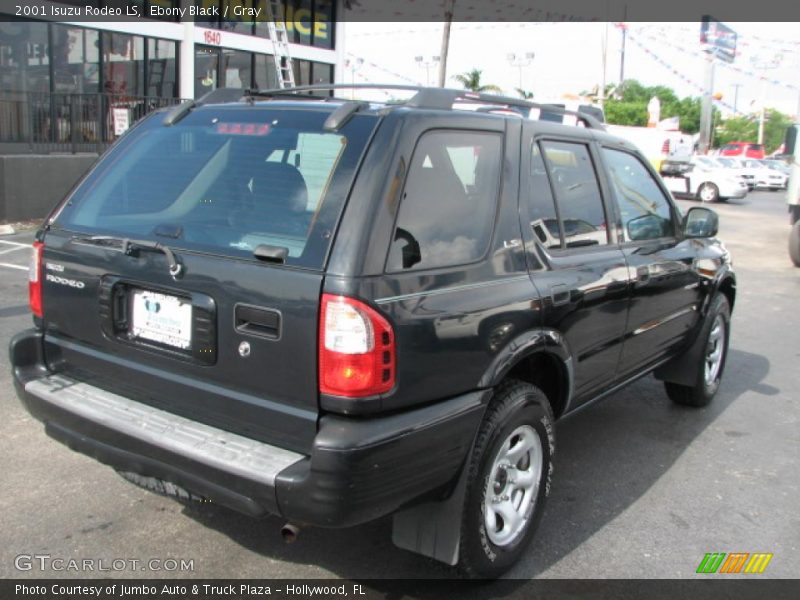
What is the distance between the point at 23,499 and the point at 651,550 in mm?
2894

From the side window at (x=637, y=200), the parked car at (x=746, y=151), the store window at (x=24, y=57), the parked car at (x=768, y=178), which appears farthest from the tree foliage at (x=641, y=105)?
the side window at (x=637, y=200)

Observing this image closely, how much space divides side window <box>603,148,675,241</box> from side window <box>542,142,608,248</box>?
0.23m

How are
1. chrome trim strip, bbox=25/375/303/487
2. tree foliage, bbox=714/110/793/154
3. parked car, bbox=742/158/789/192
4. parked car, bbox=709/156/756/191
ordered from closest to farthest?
chrome trim strip, bbox=25/375/303/487 → parked car, bbox=709/156/756/191 → parked car, bbox=742/158/789/192 → tree foliage, bbox=714/110/793/154

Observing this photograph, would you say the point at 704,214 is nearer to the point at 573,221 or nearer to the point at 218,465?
the point at 573,221

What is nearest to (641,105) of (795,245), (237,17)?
(237,17)

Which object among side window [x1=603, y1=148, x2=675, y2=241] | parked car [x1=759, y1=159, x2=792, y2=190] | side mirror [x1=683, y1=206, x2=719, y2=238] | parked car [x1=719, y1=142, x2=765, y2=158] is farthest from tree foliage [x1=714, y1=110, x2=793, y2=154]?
side window [x1=603, y1=148, x2=675, y2=241]

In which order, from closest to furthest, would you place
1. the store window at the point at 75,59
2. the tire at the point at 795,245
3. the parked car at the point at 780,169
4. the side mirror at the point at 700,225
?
the side mirror at the point at 700,225, the tire at the point at 795,245, the store window at the point at 75,59, the parked car at the point at 780,169

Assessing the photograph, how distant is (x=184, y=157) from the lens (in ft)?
10.4

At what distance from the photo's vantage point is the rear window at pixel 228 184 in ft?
8.64

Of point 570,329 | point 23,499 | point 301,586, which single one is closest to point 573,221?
point 570,329

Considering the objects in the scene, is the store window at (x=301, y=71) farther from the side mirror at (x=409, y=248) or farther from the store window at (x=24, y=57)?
the side mirror at (x=409, y=248)

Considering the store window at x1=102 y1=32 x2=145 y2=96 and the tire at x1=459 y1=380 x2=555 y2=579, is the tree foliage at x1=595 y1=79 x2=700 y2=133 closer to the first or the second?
the store window at x1=102 y1=32 x2=145 y2=96

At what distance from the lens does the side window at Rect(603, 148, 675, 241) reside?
158 inches

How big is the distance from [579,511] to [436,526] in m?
1.19
